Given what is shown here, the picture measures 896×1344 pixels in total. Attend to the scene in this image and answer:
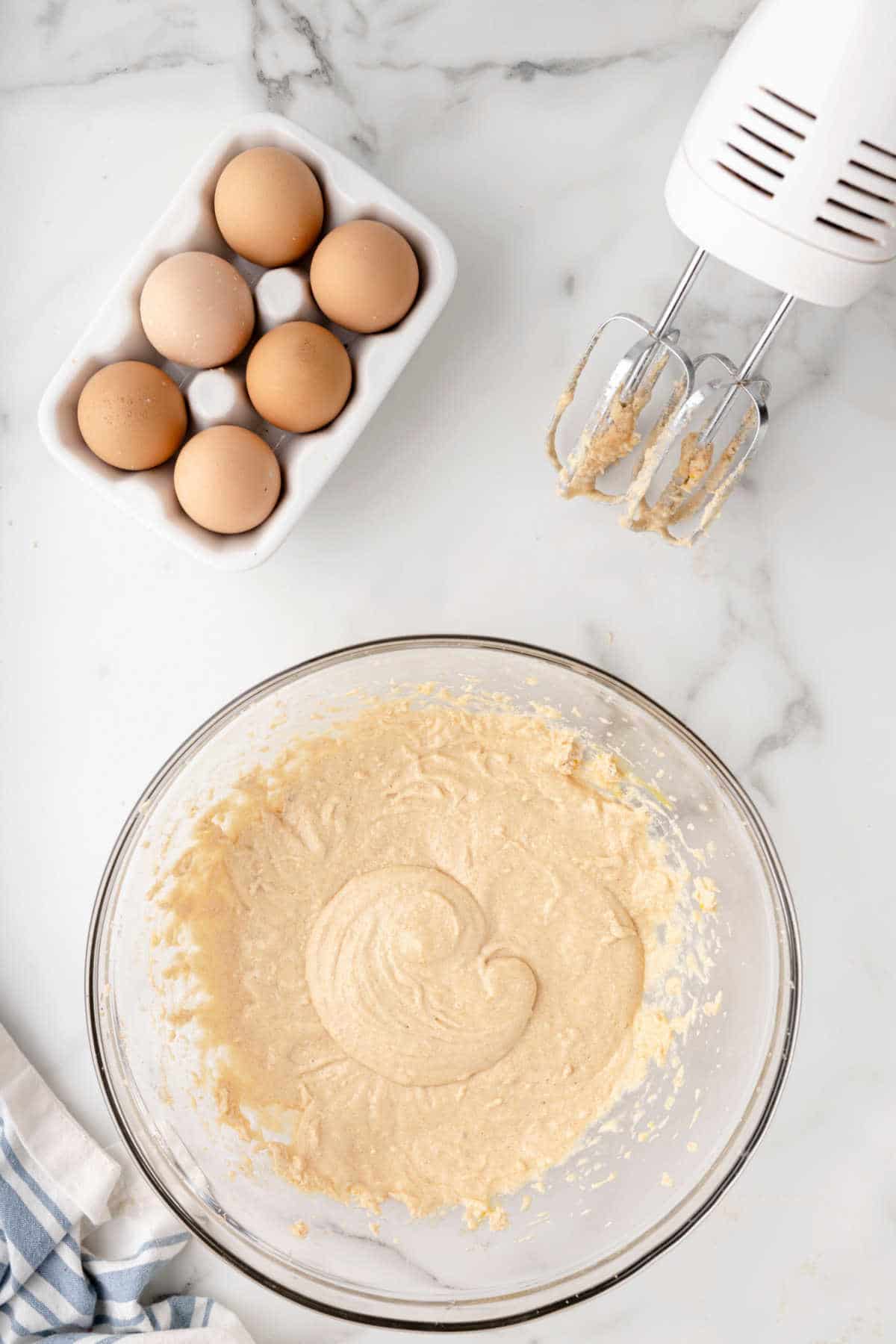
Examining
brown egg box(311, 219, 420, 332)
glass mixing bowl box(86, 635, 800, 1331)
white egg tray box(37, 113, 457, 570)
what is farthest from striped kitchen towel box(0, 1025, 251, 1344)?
brown egg box(311, 219, 420, 332)

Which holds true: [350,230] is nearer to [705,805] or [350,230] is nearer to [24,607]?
[24,607]

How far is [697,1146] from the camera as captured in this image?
1.26 metres

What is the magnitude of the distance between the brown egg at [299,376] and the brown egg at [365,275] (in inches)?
1.5

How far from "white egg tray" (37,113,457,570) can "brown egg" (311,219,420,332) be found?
26 mm

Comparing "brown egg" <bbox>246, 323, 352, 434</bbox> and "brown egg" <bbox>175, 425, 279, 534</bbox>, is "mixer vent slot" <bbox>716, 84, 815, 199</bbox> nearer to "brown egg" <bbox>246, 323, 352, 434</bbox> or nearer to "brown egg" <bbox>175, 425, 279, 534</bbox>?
"brown egg" <bbox>246, 323, 352, 434</bbox>

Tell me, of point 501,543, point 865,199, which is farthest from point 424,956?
point 865,199

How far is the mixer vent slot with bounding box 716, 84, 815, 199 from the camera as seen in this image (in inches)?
38.5

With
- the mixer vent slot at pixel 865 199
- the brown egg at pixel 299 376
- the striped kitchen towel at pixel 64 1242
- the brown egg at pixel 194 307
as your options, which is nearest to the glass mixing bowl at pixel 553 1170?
the striped kitchen towel at pixel 64 1242

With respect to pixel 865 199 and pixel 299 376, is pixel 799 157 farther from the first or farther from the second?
pixel 299 376

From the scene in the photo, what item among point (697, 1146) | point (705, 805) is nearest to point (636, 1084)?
point (697, 1146)

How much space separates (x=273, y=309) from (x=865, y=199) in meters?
0.62

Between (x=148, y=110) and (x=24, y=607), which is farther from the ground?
(x=148, y=110)

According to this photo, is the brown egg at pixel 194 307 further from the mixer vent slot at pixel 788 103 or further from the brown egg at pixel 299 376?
the mixer vent slot at pixel 788 103

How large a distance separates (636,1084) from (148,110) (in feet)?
4.31
